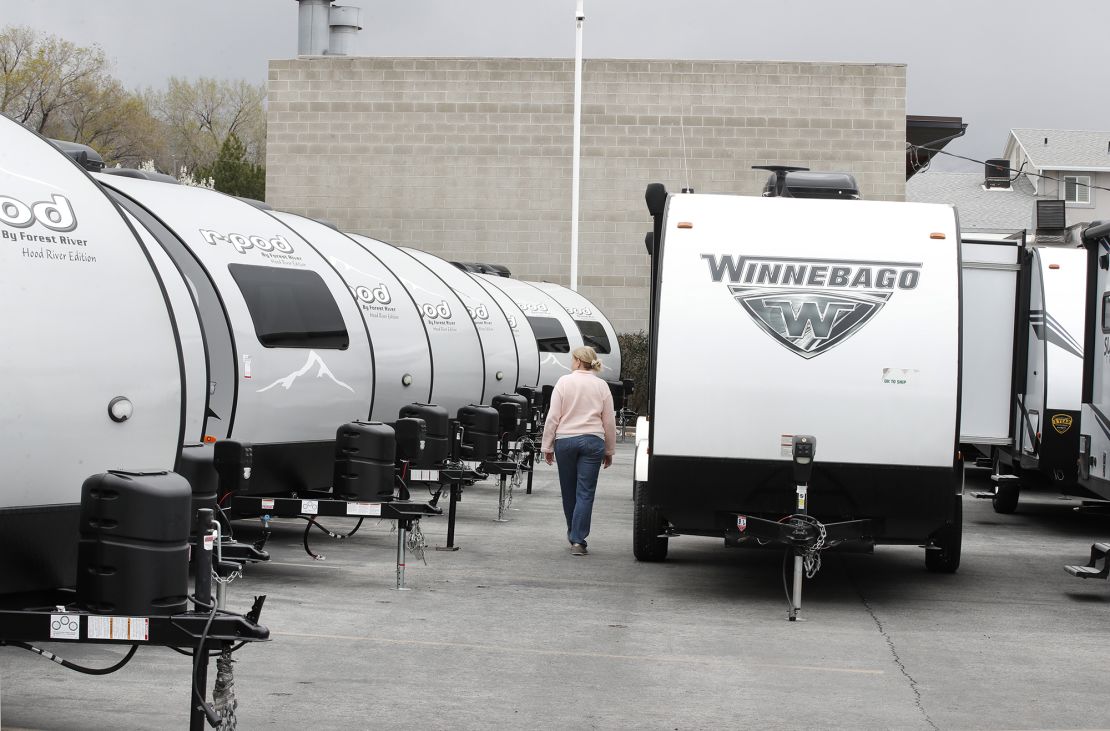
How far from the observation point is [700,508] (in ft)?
33.0

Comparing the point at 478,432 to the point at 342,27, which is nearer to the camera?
the point at 478,432

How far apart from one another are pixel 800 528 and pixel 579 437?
315cm

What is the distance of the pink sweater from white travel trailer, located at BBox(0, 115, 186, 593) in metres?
6.29

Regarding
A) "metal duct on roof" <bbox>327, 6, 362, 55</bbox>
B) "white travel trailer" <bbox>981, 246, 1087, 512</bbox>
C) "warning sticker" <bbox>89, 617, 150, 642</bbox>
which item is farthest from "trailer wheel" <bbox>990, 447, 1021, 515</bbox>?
"metal duct on roof" <bbox>327, 6, 362, 55</bbox>

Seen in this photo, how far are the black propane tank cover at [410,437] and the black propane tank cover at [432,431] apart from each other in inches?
18.3

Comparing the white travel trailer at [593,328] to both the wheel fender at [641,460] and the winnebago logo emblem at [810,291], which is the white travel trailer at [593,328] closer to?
the wheel fender at [641,460]

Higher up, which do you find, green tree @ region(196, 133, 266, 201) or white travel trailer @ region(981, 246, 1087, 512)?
green tree @ region(196, 133, 266, 201)

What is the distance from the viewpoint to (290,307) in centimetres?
1102

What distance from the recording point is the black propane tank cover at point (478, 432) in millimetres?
14656

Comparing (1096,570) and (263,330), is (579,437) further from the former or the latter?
(1096,570)

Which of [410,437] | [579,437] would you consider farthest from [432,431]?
[579,437]

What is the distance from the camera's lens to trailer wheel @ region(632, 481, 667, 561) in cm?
1153

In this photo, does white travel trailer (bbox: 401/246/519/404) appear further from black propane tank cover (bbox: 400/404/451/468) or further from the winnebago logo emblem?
the winnebago logo emblem

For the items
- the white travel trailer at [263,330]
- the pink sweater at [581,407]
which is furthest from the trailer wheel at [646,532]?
the white travel trailer at [263,330]
